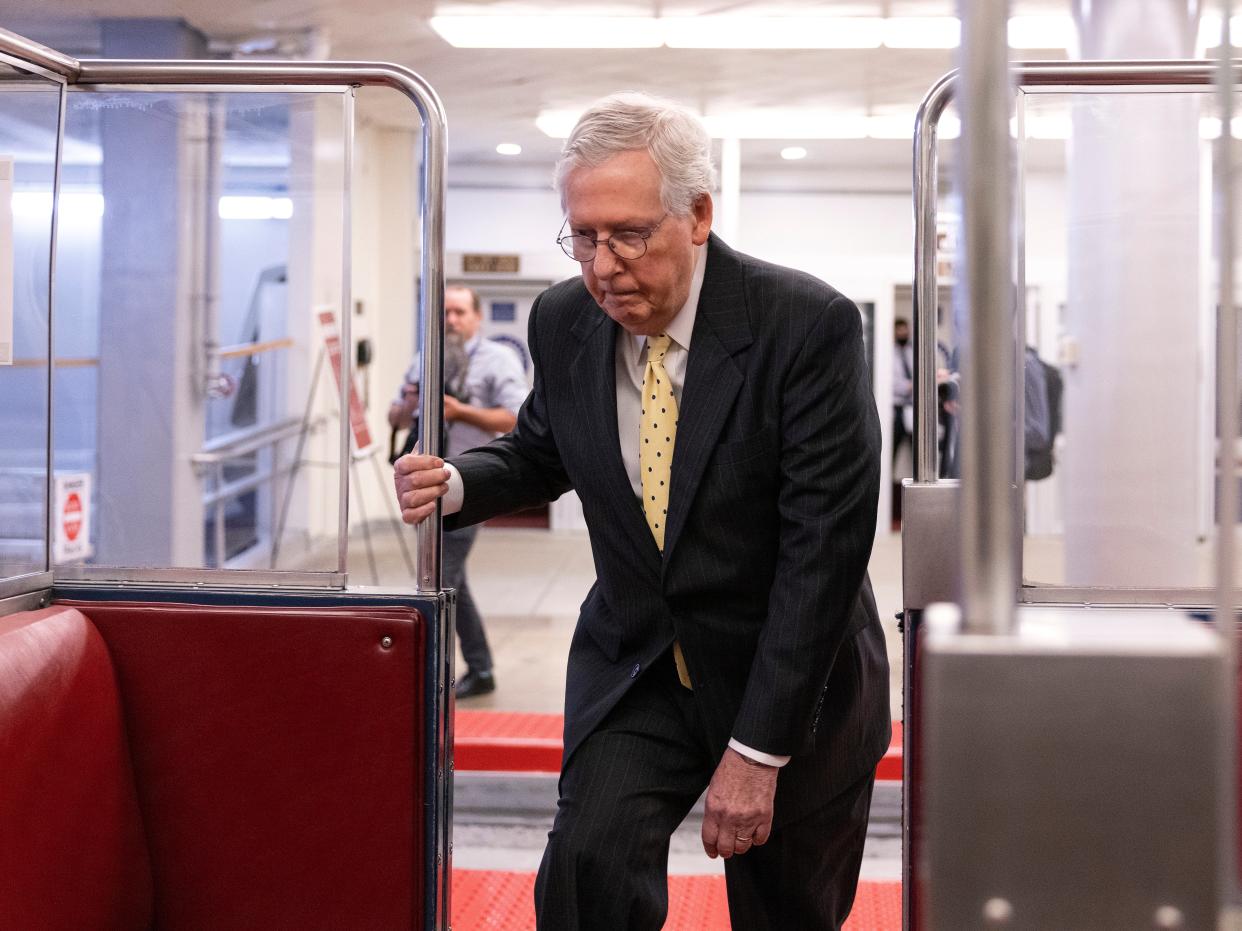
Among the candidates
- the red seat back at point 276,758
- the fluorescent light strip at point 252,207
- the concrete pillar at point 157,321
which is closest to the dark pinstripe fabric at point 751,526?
the red seat back at point 276,758

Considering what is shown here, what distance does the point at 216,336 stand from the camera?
7.14 metres

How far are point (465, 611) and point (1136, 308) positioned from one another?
280cm

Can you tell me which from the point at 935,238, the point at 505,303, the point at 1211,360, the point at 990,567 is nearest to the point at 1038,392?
the point at 1211,360

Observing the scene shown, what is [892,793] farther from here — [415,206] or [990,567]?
[415,206]

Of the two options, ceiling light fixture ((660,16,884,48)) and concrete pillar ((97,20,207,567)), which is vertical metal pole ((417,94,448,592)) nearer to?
concrete pillar ((97,20,207,567))

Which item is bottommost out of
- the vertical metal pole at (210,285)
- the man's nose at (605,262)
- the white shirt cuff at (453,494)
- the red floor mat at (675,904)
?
the red floor mat at (675,904)

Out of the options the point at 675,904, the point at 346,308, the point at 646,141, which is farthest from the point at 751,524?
the point at 675,904

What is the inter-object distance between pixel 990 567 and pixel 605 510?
1.33m

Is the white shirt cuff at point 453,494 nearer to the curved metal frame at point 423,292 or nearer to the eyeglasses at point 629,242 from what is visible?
the curved metal frame at point 423,292

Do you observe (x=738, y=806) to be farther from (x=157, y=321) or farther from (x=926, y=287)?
(x=157, y=321)

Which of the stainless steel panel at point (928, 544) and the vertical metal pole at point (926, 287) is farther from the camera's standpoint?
the vertical metal pole at point (926, 287)

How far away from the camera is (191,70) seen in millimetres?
2135

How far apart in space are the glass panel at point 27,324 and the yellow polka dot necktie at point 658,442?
1.02 m

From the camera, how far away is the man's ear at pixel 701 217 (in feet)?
6.01
